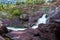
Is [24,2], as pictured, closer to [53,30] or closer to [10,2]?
[10,2]

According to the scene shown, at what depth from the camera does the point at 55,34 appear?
5.70m

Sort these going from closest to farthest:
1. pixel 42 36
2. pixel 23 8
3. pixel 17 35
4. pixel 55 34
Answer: pixel 55 34
pixel 42 36
pixel 17 35
pixel 23 8

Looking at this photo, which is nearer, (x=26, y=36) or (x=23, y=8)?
(x=26, y=36)

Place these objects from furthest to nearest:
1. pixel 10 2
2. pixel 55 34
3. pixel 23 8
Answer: pixel 10 2 → pixel 23 8 → pixel 55 34

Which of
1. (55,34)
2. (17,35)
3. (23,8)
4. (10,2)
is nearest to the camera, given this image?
(55,34)

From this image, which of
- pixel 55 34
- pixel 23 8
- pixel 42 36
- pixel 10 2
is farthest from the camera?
pixel 10 2

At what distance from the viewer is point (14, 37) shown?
6.48 meters

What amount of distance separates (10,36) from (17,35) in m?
0.26

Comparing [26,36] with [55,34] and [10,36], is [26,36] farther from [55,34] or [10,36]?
[55,34]

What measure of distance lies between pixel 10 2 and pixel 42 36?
926 cm

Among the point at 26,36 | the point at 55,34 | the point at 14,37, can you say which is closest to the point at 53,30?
the point at 55,34

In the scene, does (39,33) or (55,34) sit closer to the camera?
(55,34)

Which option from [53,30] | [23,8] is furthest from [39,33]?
[23,8]

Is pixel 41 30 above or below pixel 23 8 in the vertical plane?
above
